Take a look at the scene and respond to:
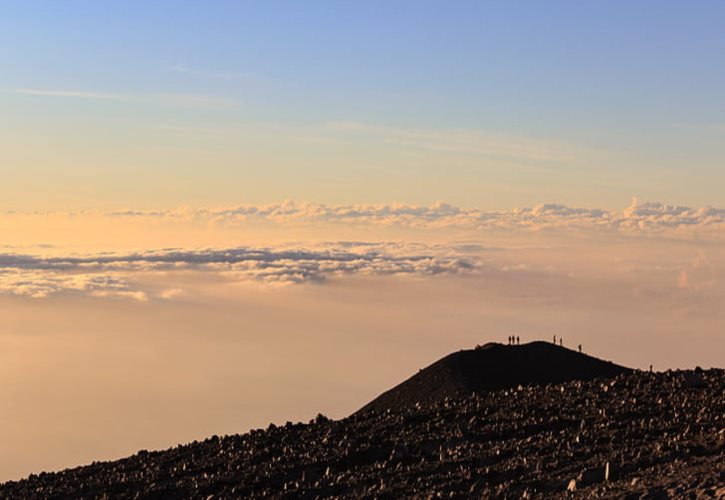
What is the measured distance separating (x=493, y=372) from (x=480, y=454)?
26548 millimetres

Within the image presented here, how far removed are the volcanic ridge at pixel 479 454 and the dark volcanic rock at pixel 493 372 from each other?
13.1 m

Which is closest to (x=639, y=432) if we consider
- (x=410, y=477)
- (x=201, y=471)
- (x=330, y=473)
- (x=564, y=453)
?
(x=564, y=453)

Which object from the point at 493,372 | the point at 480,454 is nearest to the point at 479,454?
the point at 480,454

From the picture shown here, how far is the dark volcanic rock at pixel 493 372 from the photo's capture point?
176 feet

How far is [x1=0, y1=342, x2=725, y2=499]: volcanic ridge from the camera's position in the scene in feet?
77.2

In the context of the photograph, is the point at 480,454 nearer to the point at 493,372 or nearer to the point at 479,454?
the point at 479,454

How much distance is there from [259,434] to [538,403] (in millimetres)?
9808

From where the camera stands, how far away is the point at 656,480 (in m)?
21.5

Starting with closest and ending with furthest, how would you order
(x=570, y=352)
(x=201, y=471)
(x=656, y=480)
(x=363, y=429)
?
(x=656, y=480) < (x=201, y=471) < (x=363, y=429) < (x=570, y=352)

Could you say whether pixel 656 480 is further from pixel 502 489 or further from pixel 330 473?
pixel 330 473

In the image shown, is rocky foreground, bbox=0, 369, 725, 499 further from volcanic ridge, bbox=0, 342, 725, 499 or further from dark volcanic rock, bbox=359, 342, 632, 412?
dark volcanic rock, bbox=359, 342, 632, 412

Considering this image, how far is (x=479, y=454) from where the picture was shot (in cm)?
2898

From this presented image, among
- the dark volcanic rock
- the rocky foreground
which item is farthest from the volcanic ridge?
the dark volcanic rock

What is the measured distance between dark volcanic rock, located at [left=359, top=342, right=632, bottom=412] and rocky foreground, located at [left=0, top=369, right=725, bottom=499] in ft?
43.9
